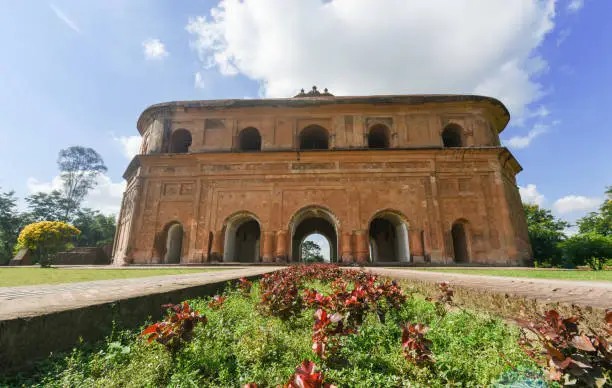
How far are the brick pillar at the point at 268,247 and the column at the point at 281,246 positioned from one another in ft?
0.98

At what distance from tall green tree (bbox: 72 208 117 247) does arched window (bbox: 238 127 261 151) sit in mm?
27316

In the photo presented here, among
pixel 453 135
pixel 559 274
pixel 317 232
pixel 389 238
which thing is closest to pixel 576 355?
pixel 559 274

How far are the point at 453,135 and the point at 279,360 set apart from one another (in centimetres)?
1820

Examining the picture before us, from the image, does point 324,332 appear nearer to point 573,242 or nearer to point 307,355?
point 307,355

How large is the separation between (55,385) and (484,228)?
1601cm

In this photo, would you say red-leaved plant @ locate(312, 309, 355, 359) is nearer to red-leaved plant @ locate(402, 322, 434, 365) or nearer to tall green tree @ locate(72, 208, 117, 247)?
red-leaved plant @ locate(402, 322, 434, 365)

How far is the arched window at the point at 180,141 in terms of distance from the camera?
17344mm

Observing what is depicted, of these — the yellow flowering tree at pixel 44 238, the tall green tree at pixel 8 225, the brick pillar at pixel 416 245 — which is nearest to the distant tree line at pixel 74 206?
the tall green tree at pixel 8 225

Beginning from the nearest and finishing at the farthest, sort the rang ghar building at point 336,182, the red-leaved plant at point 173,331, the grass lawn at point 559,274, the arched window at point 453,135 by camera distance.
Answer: the red-leaved plant at point 173,331
the grass lawn at point 559,274
the rang ghar building at point 336,182
the arched window at point 453,135

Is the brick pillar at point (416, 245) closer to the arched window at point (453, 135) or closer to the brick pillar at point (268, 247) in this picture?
the arched window at point (453, 135)

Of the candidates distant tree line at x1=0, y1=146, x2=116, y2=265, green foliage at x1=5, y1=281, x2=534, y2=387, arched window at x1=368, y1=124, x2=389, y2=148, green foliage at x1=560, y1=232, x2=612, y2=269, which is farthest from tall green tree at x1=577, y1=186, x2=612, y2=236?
distant tree line at x1=0, y1=146, x2=116, y2=265

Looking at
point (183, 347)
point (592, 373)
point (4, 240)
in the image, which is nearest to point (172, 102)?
point (183, 347)

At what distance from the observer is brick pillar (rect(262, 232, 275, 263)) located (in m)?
13.9

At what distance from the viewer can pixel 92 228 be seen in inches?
1409
